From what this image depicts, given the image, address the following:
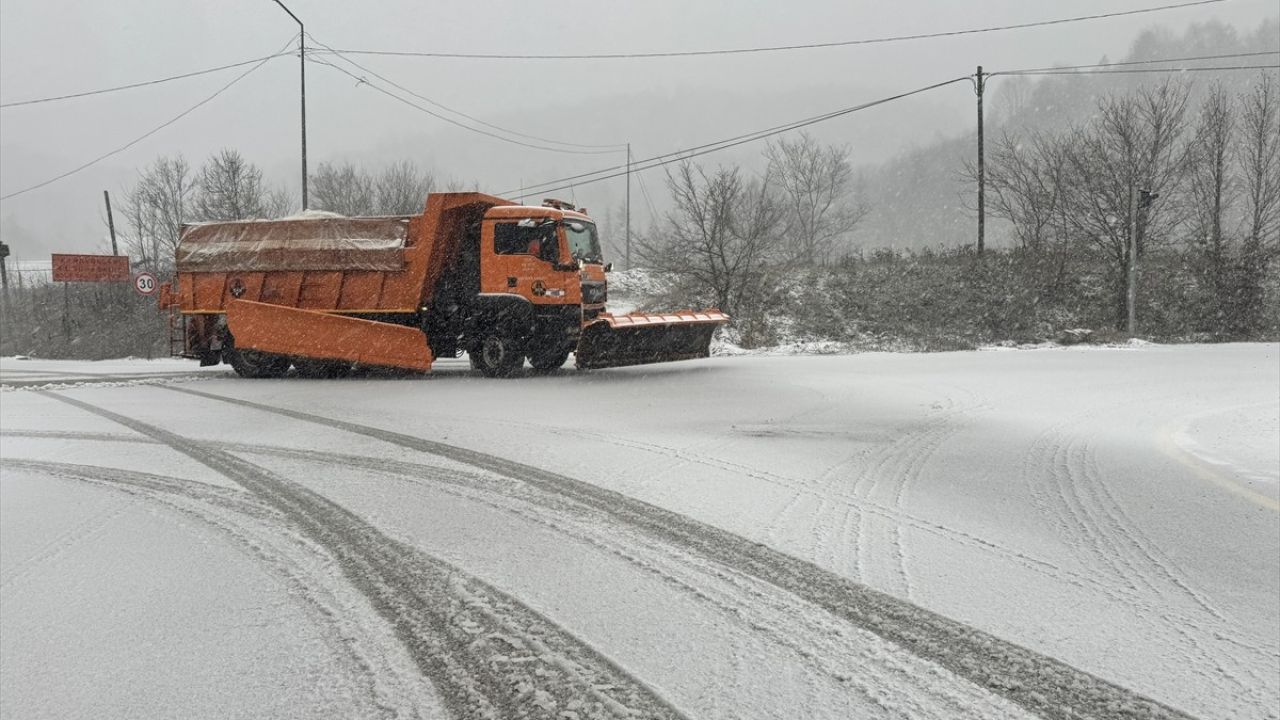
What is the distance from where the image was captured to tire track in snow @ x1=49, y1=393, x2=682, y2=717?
2576 millimetres

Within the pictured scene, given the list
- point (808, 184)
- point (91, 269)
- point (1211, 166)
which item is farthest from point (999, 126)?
point (91, 269)

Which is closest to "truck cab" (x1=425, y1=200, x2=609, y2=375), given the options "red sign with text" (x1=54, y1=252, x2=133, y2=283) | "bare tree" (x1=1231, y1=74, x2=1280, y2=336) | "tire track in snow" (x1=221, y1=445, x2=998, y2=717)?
"tire track in snow" (x1=221, y1=445, x2=998, y2=717)

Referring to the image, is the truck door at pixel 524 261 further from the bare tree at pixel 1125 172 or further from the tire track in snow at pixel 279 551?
the bare tree at pixel 1125 172

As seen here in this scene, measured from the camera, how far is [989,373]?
47.8ft

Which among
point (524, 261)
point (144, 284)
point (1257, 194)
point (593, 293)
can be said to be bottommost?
point (593, 293)

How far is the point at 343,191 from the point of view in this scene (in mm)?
50531

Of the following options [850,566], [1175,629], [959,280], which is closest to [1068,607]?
[1175,629]

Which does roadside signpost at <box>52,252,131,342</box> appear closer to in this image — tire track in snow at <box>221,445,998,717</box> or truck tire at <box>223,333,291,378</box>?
truck tire at <box>223,333,291,378</box>

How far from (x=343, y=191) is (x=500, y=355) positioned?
4121 cm

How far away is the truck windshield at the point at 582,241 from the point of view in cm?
1432

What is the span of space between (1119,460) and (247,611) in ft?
22.1

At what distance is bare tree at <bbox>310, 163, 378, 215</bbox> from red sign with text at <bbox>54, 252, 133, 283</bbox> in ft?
46.0

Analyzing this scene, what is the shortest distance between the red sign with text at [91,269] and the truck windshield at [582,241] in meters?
30.2

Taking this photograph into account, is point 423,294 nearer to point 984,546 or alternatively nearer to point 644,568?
point 644,568
